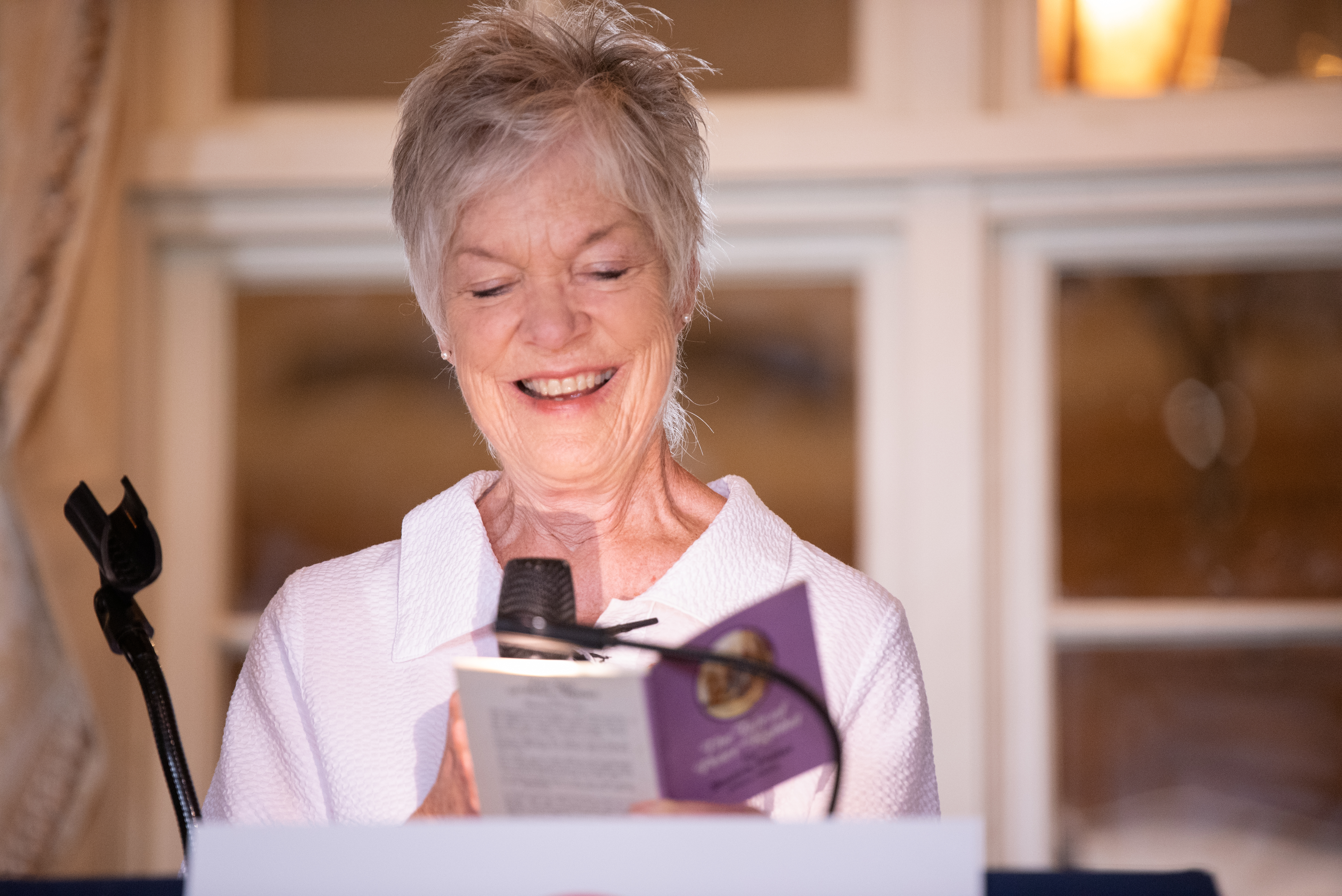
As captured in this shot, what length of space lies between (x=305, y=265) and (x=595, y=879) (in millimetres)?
1721

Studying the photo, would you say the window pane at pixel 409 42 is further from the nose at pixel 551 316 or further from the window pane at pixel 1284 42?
the nose at pixel 551 316

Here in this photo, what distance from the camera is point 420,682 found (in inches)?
47.6

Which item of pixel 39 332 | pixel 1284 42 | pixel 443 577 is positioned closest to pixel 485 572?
pixel 443 577

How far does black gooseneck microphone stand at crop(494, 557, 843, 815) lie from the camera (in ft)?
2.79

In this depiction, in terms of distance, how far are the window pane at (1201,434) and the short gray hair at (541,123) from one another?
1.24m

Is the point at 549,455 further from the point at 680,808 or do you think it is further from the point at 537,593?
the point at 680,808

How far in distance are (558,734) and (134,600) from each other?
1.52ft

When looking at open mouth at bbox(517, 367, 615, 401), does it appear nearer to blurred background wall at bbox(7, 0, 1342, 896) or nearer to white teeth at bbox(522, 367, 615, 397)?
white teeth at bbox(522, 367, 615, 397)

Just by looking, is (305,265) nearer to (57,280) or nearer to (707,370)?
(57,280)

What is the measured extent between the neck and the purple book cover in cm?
35

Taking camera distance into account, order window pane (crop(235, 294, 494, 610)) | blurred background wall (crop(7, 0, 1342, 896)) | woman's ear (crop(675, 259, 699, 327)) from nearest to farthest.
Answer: woman's ear (crop(675, 259, 699, 327))
blurred background wall (crop(7, 0, 1342, 896))
window pane (crop(235, 294, 494, 610))

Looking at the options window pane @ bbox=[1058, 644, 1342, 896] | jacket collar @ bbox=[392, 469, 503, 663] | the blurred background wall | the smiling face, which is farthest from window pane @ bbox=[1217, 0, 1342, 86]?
jacket collar @ bbox=[392, 469, 503, 663]

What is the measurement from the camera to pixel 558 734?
88 cm

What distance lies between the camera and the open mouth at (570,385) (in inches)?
47.6
